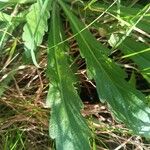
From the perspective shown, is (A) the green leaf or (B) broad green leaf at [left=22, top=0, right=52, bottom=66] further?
(A) the green leaf

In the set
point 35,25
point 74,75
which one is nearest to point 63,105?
point 74,75

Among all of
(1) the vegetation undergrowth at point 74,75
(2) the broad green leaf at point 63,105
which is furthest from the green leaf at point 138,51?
(2) the broad green leaf at point 63,105

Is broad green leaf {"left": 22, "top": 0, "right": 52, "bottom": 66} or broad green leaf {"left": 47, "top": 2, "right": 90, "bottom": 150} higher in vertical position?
broad green leaf {"left": 22, "top": 0, "right": 52, "bottom": 66}

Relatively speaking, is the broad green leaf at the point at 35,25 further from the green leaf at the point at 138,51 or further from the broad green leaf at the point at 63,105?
the green leaf at the point at 138,51

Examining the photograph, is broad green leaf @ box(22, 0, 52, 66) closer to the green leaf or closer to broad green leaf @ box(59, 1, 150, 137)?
broad green leaf @ box(59, 1, 150, 137)

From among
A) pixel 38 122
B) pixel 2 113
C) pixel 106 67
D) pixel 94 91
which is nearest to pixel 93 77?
pixel 106 67

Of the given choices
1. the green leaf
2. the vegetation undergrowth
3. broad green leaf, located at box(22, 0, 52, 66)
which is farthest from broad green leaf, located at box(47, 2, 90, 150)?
the green leaf
